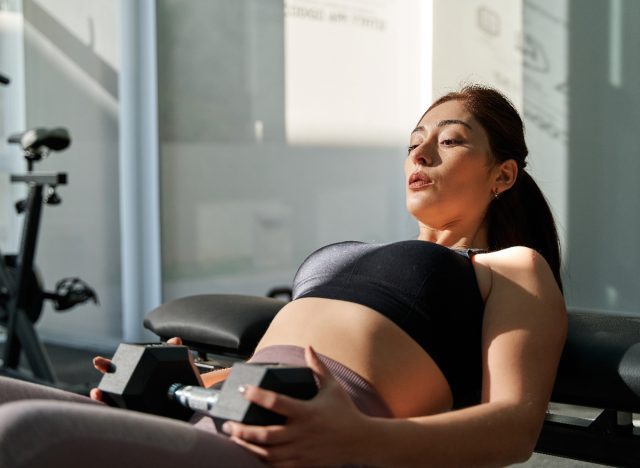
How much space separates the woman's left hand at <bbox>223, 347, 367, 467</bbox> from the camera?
101cm

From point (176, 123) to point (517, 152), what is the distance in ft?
8.39

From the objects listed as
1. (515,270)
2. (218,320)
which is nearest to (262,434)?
(515,270)

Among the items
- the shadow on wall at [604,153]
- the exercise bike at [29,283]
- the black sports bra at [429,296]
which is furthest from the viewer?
the exercise bike at [29,283]

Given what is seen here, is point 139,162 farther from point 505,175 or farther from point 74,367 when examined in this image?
point 505,175

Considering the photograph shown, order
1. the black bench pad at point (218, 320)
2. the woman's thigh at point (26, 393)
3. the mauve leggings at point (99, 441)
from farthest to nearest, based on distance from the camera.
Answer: the black bench pad at point (218, 320) → the woman's thigh at point (26, 393) → the mauve leggings at point (99, 441)

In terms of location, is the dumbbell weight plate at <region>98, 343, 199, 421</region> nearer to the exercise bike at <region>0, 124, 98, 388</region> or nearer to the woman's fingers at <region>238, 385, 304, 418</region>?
the woman's fingers at <region>238, 385, 304, 418</region>

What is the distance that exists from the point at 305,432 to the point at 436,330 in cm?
34

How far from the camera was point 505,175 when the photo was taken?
61.8 inches

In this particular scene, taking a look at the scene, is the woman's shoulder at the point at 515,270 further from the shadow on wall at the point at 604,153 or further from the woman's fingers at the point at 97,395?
the shadow on wall at the point at 604,153

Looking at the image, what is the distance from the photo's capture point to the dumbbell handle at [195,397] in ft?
3.68

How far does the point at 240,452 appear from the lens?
3.43 feet

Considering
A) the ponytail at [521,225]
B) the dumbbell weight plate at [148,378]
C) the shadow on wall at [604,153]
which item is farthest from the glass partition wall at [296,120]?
the dumbbell weight plate at [148,378]

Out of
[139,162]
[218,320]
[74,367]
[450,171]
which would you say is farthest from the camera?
[139,162]

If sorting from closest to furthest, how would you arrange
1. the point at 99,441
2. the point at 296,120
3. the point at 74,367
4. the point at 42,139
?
the point at 99,441 < the point at 42,139 < the point at 296,120 < the point at 74,367
